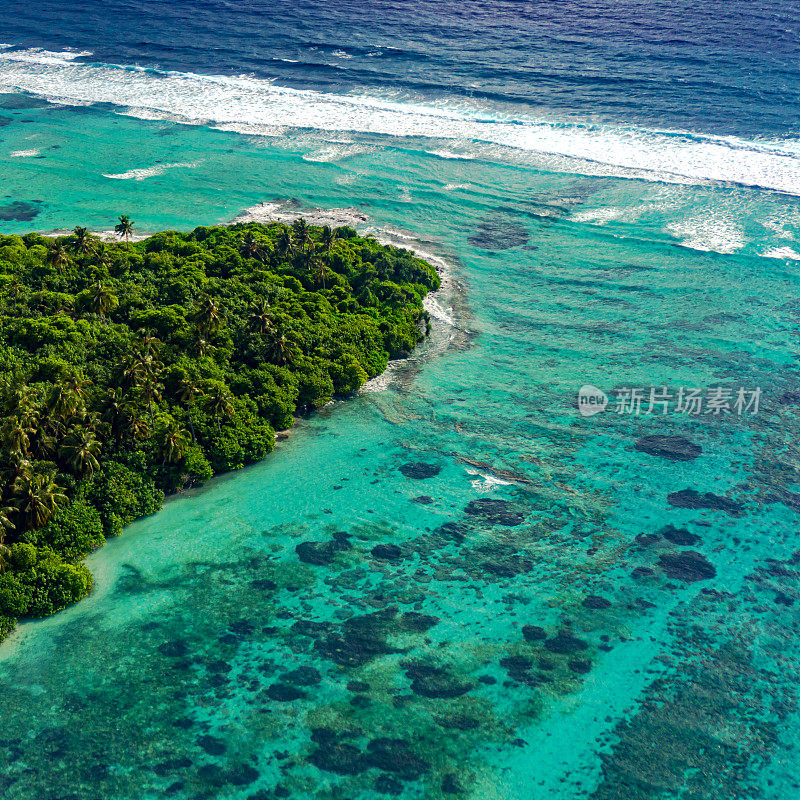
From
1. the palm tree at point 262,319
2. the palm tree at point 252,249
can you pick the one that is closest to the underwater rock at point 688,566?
the palm tree at point 262,319

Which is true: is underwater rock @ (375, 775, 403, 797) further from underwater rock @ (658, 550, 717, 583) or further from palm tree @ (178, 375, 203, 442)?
palm tree @ (178, 375, 203, 442)

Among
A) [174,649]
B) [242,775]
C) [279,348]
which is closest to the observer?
[242,775]

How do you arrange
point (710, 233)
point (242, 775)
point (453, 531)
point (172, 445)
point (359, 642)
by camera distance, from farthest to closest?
point (710, 233) < point (453, 531) < point (172, 445) < point (359, 642) < point (242, 775)

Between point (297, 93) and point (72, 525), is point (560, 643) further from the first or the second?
point (297, 93)

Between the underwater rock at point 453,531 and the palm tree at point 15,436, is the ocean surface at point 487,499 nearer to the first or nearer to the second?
the underwater rock at point 453,531

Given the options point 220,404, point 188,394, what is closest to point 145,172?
point 188,394

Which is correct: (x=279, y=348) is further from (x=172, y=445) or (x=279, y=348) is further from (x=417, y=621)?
(x=417, y=621)
